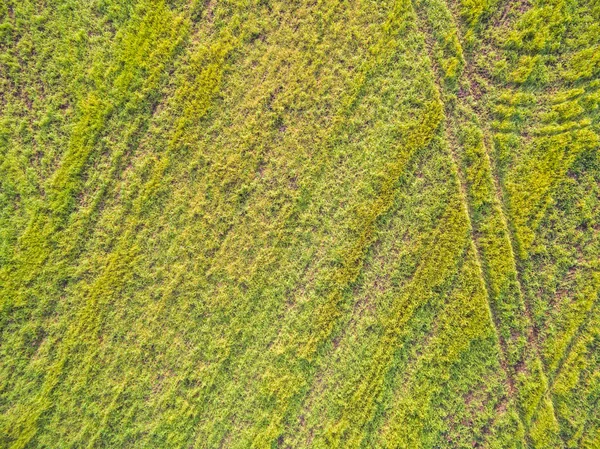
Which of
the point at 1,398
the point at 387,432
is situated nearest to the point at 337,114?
the point at 387,432

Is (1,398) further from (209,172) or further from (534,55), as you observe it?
(534,55)

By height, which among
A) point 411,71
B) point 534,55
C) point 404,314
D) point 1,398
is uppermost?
point 534,55

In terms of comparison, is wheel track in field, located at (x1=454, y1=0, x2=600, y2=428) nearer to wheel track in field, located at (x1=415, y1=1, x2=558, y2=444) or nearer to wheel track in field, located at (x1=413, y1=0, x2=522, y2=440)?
wheel track in field, located at (x1=415, y1=1, x2=558, y2=444)

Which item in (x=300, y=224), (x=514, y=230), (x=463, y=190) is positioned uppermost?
(x=463, y=190)

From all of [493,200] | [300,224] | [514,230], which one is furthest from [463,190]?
[300,224]

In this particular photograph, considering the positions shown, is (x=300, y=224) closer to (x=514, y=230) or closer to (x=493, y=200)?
(x=493, y=200)

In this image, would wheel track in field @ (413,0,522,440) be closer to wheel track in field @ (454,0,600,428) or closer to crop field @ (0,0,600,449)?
crop field @ (0,0,600,449)

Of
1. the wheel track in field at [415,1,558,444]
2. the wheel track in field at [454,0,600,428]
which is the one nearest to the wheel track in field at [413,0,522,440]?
the wheel track in field at [415,1,558,444]

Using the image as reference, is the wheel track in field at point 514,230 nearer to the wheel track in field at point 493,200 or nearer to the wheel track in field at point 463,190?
the wheel track in field at point 493,200

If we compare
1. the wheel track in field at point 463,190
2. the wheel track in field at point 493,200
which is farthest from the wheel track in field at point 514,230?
the wheel track in field at point 463,190
